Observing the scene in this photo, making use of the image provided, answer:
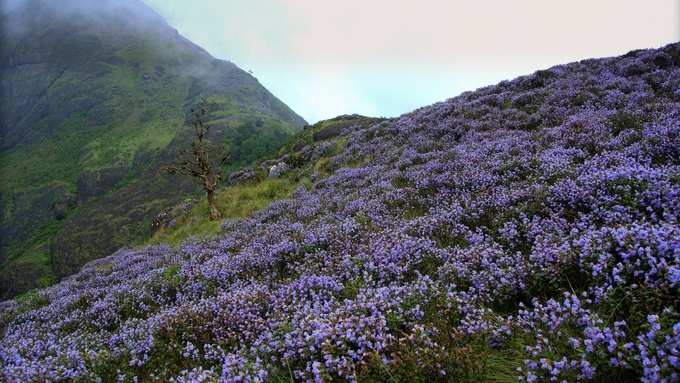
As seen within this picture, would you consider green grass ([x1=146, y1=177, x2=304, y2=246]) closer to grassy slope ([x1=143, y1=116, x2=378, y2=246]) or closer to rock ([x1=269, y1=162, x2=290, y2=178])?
grassy slope ([x1=143, y1=116, x2=378, y2=246])

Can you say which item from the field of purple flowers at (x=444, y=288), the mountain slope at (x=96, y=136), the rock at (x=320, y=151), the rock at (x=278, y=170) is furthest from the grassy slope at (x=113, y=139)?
the field of purple flowers at (x=444, y=288)

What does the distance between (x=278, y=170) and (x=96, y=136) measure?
155495 millimetres

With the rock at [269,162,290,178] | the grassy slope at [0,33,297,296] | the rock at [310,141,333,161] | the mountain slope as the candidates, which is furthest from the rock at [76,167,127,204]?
the rock at [310,141,333,161]

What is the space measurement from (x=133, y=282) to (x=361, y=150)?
12.5 metres

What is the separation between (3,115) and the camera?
186 metres

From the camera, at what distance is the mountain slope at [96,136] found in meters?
91.1

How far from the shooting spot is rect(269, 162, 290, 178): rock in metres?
23.7

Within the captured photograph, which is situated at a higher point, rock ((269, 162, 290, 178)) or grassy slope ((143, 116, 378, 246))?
rock ((269, 162, 290, 178))

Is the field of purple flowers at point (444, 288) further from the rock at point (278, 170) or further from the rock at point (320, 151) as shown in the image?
the rock at point (278, 170)

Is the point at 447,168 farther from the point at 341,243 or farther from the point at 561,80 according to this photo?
the point at 561,80

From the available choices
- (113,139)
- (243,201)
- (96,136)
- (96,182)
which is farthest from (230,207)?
(96,136)

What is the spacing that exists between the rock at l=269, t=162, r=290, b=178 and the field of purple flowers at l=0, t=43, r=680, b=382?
11825 millimetres

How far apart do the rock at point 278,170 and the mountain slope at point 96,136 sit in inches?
2455

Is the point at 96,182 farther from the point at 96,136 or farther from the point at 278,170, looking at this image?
the point at 278,170
